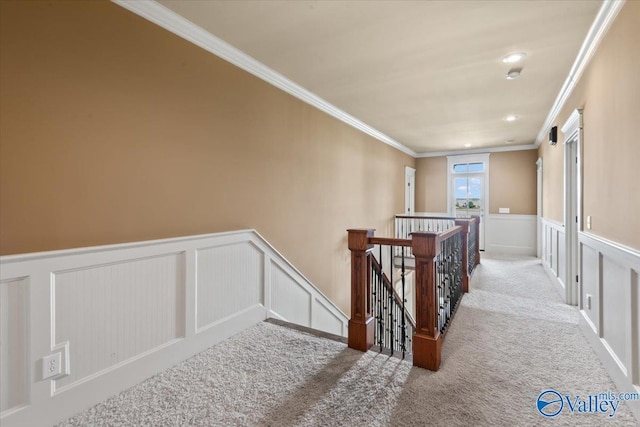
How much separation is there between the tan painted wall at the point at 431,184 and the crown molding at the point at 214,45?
483 cm

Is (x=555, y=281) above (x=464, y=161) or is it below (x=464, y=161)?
below

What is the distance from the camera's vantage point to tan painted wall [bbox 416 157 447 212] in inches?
322

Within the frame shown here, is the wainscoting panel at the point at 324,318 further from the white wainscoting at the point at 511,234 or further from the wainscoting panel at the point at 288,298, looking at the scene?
the white wainscoting at the point at 511,234

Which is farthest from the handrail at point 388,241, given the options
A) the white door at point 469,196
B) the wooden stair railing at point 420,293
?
the white door at point 469,196

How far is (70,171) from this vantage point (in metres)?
1.78

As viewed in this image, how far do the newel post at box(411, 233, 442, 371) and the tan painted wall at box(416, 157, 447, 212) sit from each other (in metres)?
6.56

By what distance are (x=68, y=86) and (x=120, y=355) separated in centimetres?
168

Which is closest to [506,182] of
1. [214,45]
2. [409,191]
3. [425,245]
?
[409,191]

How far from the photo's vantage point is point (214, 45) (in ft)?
8.59

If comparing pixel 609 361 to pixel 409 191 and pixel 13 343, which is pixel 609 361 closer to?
pixel 13 343

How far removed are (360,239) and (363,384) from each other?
1.01 m

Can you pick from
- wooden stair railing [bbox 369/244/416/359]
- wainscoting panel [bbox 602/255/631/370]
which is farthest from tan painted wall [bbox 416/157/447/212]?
wainscoting panel [bbox 602/255/631/370]

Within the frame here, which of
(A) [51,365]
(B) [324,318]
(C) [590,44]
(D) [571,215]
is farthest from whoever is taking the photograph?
(B) [324,318]

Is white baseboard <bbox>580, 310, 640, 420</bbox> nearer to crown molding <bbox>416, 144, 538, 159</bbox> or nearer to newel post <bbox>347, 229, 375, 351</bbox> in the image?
newel post <bbox>347, 229, 375, 351</bbox>
